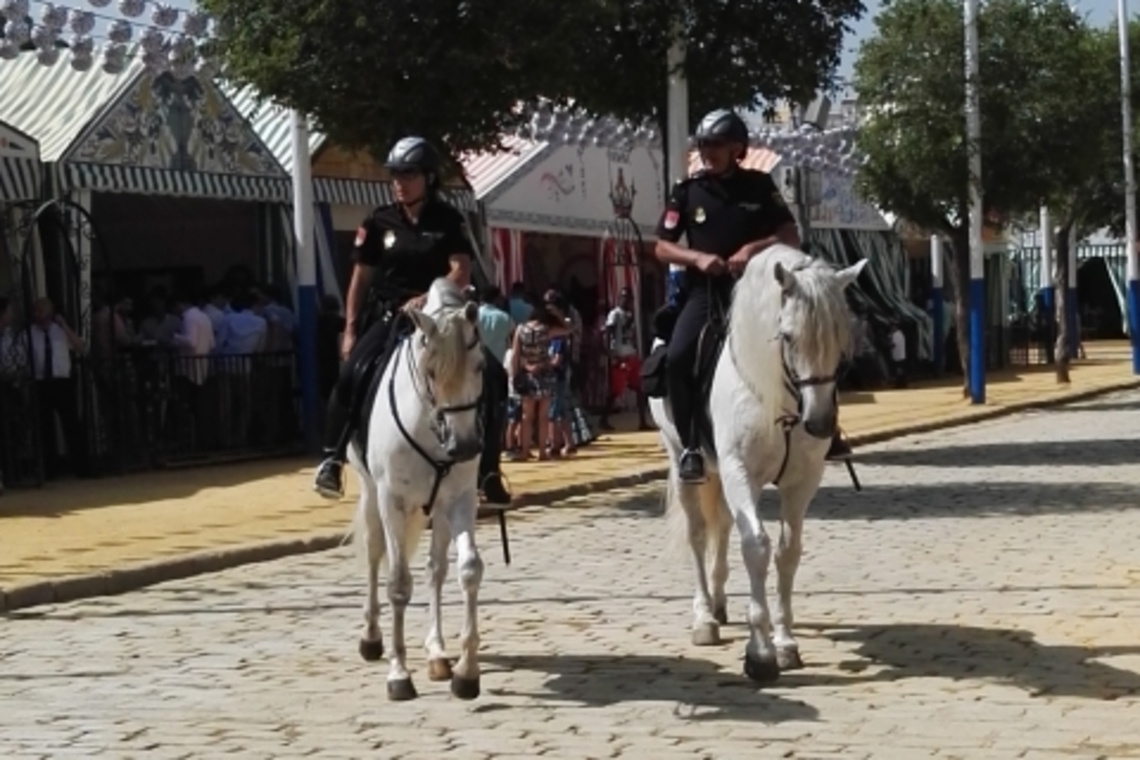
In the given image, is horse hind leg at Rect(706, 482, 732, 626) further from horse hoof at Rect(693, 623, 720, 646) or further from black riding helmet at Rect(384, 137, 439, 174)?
black riding helmet at Rect(384, 137, 439, 174)

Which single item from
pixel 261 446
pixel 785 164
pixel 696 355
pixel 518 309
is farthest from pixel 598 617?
pixel 785 164

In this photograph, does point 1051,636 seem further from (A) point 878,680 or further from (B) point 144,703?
(B) point 144,703

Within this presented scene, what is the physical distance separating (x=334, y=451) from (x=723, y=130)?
94.8 inches

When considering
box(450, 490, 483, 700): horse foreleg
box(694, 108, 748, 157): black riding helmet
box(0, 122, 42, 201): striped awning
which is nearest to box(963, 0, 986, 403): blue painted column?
box(0, 122, 42, 201): striped awning

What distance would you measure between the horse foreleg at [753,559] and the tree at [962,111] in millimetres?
25972

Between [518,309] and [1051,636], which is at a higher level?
[518,309]

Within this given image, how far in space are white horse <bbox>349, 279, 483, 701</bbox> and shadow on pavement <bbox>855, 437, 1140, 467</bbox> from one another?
13.9m

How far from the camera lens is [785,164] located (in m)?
38.0

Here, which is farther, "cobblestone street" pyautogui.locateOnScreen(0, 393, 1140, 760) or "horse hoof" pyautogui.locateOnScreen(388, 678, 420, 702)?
"horse hoof" pyautogui.locateOnScreen(388, 678, 420, 702)

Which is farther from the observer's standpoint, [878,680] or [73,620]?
[73,620]

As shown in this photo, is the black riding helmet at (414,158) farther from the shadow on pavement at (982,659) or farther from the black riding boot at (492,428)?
the shadow on pavement at (982,659)

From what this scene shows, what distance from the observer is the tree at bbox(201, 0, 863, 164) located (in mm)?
20672

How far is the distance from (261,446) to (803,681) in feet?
56.1

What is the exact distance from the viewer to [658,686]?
9.95 m
